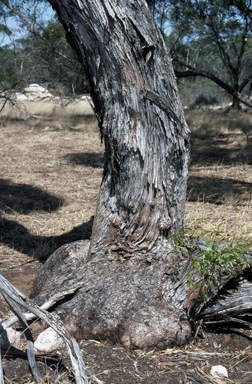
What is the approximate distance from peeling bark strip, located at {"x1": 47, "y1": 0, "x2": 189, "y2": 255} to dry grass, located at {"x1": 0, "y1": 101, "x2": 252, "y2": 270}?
19.1 inches

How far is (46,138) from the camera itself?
550 inches

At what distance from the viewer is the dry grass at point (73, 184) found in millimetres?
6098

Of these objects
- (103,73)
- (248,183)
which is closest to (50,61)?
(248,183)

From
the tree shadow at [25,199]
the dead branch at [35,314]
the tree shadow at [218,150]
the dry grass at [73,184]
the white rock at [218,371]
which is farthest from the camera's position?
the tree shadow at [218,150]

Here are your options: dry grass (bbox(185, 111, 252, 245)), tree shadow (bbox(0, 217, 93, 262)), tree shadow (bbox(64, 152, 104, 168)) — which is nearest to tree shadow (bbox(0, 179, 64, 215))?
tree shadow (bbox(0, 217, 93, 262))

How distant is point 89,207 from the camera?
7352mm

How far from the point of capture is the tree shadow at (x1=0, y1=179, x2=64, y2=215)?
23.9ft

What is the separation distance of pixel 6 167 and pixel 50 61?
585 cm

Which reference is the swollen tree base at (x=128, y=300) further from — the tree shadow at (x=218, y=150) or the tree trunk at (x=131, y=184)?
the tree shadow at (x=218, y=150)

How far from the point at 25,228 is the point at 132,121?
286cm

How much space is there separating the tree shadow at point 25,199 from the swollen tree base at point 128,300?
3192 mm

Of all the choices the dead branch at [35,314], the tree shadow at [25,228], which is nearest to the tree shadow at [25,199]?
the tree shadow at [25,228]

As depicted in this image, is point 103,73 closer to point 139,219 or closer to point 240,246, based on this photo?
point 139,219

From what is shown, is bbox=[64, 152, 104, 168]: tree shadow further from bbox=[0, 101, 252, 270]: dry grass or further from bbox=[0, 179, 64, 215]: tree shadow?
bbox=[0, 179, 64, 215]: tree shadow
